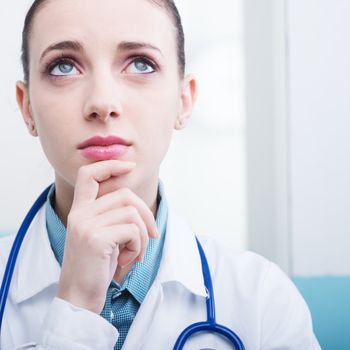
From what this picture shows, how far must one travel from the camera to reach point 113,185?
29.2 inches

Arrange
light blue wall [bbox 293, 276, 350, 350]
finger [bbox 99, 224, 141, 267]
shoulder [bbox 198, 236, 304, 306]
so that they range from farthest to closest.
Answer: light blue wall [bbox 293, 276, 350, 350] → shoulder [bbox 198, 236, 304, 306] → finger [bbox 99, 224, 141, 267]

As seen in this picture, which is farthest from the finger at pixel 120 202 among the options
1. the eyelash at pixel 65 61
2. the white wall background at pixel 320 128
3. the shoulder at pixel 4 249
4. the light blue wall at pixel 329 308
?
the white wall background at pixel 320 128

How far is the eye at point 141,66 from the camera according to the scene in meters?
0.78

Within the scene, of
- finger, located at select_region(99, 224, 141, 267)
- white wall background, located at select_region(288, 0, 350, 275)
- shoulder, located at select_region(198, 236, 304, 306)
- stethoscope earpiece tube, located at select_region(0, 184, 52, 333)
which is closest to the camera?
finger, located at select_region(99, 224, 141, 267)

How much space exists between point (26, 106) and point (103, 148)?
0.23m

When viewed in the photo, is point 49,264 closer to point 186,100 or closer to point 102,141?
point 102,141

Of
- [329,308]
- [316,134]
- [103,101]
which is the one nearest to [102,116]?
[103,101]

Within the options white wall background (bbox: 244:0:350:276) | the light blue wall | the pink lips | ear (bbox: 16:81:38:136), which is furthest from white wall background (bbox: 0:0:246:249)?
the pink lips

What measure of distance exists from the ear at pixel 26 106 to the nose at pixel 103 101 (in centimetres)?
18

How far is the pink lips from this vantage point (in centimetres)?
72

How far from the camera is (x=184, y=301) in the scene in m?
0.84

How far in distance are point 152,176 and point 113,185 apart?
13 cm

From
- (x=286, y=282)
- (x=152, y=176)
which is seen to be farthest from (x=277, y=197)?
(x=152, y=176)

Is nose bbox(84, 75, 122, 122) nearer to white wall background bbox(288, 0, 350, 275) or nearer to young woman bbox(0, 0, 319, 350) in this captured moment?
young woman bbox(0, 0, 319, 350)
